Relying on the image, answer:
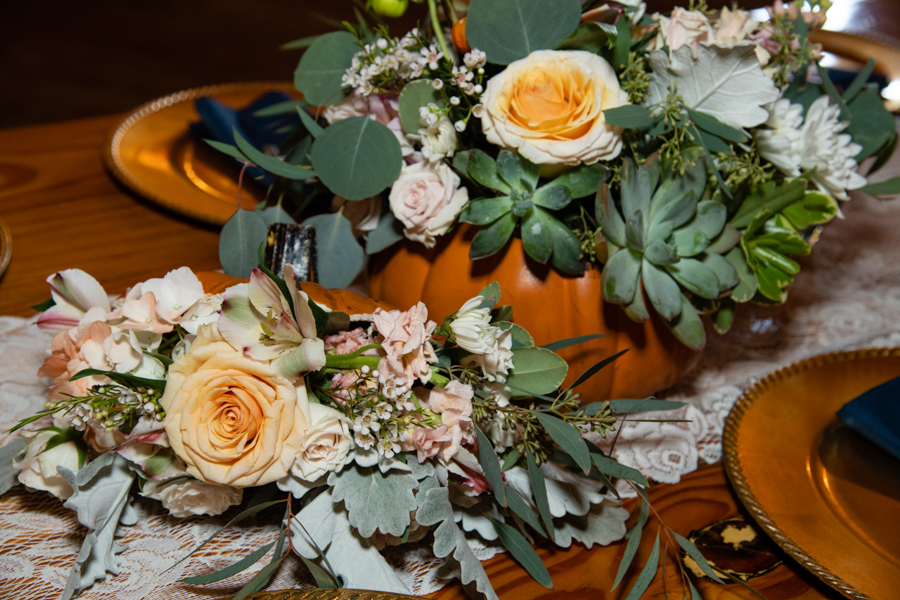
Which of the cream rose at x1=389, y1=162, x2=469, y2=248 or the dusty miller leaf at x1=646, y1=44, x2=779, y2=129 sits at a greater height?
the dusty miller leaf at x1=646, y1=44, x2=779, y2=129

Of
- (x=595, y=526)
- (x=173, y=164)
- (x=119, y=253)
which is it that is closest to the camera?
(x=595, y=526)

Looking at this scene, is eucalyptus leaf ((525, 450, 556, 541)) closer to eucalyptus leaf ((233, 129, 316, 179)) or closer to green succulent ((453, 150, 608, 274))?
green succulent ((453, 150, 608, 274))

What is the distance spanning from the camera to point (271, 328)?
0.43 meters

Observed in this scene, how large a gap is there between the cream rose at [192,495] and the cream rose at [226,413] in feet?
0.16

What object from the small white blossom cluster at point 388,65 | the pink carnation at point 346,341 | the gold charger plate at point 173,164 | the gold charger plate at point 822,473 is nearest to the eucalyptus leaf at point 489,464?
the pink carnation at point 346,341

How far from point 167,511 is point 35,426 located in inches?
5.1

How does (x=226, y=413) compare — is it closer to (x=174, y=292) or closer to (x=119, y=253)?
(x=174, y=292)

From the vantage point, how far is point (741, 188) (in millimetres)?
627

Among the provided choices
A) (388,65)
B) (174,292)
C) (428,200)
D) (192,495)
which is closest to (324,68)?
(388,65)

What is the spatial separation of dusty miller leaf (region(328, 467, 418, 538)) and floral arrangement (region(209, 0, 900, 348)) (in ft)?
0.64

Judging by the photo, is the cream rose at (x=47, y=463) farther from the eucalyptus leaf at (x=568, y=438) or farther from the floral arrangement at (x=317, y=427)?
the eucalyptus leaf at (x=568, y=438)

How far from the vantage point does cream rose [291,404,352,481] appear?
0.46 meters

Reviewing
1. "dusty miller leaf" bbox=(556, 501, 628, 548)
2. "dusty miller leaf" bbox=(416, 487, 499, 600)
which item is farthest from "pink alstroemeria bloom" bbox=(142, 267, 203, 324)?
"dusty miller leaf" bbox=(556, 501, 628, 548)

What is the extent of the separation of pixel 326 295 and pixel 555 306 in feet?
0.66
